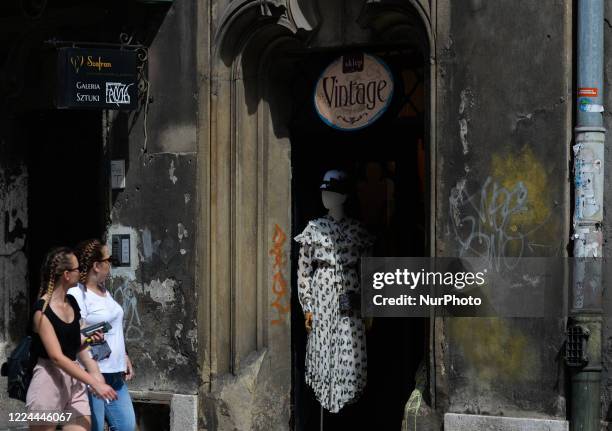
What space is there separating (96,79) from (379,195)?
251cm

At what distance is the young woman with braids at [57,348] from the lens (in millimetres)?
7359

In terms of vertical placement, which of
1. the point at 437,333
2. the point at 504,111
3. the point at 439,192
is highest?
the point at 504,111

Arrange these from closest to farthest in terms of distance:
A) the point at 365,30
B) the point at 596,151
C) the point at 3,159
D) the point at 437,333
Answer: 1. the point at 596,151
2. the point at 437,333
3. the point at 365,30
4. the point at 3,159

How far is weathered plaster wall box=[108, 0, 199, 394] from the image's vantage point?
965cm

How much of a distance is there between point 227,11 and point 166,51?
2.22ft

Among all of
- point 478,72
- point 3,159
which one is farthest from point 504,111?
point 3,159

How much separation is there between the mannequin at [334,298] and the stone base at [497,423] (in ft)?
3.49

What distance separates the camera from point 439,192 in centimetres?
858

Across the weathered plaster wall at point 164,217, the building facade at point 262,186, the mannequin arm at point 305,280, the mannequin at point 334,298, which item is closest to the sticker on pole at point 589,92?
the building facade at point 262,186

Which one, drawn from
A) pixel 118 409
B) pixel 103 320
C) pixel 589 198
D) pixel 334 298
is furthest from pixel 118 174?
pixel 589 198

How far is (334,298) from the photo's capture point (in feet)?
30.5

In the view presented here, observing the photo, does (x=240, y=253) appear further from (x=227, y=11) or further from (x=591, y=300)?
(x=591, y=300)

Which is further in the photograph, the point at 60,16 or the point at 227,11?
the point at 60,16

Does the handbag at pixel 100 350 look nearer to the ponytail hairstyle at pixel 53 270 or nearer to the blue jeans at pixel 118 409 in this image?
the blue jeans at pixel 118 409
